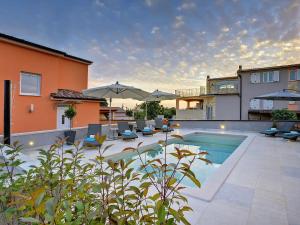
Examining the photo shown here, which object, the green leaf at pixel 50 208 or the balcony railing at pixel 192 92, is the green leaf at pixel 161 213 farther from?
the balcony railing at pixel 192 92

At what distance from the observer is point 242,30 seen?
1535cm

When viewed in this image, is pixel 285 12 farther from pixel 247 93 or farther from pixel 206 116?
pixel 206 116

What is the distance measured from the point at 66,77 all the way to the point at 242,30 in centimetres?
1591

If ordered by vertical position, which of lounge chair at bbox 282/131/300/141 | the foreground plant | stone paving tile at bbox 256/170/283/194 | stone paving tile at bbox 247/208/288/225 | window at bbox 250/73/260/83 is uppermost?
window at bbox 250/73/260/83

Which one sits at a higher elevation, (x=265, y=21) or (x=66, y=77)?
(x=265, y=21)

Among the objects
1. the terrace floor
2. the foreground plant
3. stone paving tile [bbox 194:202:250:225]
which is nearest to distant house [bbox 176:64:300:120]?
the terrace floor

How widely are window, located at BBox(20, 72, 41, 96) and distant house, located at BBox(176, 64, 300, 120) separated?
17447 millimetres

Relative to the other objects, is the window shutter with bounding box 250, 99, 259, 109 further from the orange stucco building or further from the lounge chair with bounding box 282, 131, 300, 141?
the orange stucco building

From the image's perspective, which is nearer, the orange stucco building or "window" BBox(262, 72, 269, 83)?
the orange stucco building

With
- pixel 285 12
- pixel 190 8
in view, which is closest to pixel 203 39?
pixel 190 8

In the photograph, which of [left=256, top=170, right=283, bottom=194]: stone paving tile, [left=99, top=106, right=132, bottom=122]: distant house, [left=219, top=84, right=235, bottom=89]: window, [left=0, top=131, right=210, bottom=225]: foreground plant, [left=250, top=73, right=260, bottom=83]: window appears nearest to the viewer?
[left=0, top=131, right=210, bottom=225]: foreground plant

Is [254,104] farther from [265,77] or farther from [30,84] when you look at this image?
[30,84]

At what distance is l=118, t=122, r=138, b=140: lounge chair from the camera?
1165cm

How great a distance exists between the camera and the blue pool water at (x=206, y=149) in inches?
273
